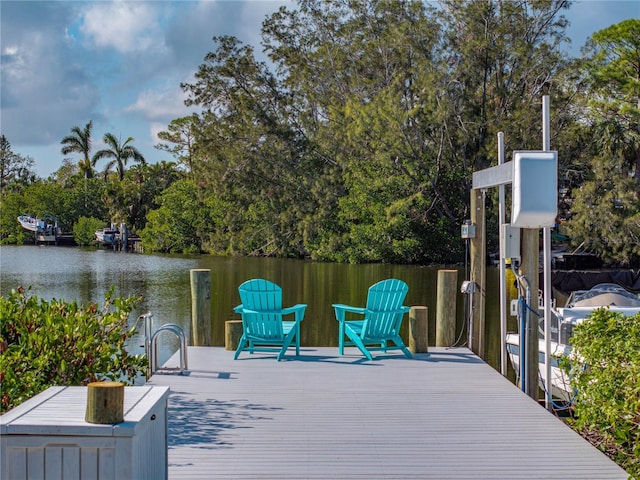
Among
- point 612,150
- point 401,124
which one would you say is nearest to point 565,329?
point 401,124

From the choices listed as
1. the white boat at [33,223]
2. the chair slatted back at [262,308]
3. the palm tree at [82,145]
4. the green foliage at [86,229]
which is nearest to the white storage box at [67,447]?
the chair slatted back at [262,308]

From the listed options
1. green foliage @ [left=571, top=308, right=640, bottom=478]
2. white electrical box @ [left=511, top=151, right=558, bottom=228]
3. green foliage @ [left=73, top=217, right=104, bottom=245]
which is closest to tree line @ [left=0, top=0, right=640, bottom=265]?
green foliage @ [left=73, top=217, right=104, bottom=245]

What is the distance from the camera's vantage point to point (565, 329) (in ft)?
27.0

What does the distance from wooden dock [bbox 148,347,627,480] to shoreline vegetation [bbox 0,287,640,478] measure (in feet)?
0.85

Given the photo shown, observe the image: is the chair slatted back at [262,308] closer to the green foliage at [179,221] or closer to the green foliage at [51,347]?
the green foliage at [51,347]

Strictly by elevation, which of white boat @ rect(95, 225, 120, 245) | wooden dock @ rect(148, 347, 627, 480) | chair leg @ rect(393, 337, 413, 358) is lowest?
wooden dock @ rect(148, 347, 627, 480)

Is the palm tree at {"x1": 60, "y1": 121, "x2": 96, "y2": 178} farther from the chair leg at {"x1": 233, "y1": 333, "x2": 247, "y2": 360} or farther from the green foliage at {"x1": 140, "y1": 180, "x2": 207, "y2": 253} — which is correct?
the chair leg at {"x1": 233, "y1": 333, "x2": 247, "y2": 360}

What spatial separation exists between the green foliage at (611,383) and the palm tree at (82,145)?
55.0 metres

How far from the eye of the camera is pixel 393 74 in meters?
29.2

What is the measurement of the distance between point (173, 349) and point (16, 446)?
940 centimetres

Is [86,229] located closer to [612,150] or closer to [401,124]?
[401,124]

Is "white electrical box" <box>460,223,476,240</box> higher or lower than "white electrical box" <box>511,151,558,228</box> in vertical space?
lower

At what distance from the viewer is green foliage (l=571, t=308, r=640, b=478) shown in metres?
4.61

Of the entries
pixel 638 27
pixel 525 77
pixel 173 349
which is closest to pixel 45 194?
pixel 525 77
